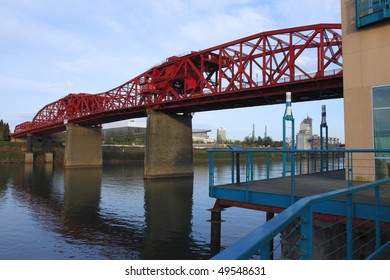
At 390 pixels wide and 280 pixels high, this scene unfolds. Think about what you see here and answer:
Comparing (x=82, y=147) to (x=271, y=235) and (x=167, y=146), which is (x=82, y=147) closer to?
(x=167, y=146)

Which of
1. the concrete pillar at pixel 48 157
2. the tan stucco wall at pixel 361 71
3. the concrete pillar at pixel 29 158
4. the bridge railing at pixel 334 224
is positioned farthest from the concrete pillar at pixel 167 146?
the concrete pillar at pixel 29 158

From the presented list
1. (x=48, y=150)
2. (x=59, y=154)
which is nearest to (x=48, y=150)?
(x=48, y=150)

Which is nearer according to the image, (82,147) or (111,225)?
(111,225)

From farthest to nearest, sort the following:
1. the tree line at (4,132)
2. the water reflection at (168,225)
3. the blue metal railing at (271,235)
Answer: the tree line at (4,132), the water reflection at (168,225), the blue metal railing at (271,235)

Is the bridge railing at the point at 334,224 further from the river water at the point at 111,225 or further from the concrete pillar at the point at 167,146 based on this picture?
the concrete pillar at the point at 167,146

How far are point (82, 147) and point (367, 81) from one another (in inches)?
2751

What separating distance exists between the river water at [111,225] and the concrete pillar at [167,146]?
51.5 ft

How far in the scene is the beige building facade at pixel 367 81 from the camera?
14750 mm

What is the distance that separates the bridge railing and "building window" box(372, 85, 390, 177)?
0.22 feet

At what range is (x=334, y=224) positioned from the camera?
28.4 ft

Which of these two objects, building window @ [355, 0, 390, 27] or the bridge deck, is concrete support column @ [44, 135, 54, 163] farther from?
building window @ [355, 0, 390, 27]

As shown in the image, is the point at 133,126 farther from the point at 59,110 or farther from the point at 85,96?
the point at 85,96

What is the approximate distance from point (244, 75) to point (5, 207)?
33.5 m

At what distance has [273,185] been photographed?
13539 mm
